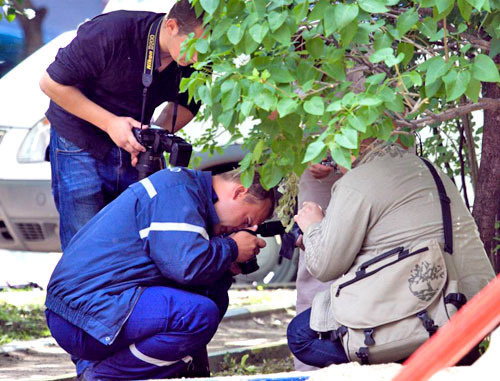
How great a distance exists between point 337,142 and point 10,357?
373cm

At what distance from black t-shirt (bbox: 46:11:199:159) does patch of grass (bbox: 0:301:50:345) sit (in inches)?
95.3

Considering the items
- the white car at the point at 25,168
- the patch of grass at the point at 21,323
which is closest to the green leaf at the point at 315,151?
the patch of grass at the point at 21,323

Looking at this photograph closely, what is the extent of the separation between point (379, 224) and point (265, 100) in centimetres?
94

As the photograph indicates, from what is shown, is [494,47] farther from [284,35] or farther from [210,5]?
[210,5]

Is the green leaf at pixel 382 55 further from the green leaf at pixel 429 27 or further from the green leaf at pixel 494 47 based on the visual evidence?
the green leaf at pixel 494 47

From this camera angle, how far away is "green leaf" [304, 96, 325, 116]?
96.0 inches

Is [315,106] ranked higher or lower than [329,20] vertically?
lower

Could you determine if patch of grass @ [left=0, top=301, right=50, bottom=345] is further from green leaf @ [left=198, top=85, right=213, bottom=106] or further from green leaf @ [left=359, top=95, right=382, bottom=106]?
green leaf @ [left=359, top=95, right=382, bottom=106]

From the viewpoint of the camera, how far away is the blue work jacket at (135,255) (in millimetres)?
3340

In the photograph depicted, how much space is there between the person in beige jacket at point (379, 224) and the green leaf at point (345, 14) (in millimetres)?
944

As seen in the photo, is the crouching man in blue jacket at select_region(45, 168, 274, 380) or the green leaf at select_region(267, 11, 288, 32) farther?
the crouching man in blue jacket at select_region(45, 168, 274, 380)

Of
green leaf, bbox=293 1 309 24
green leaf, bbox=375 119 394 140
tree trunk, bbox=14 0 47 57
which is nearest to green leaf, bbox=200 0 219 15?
green leaf, bbox=293 1 309 24

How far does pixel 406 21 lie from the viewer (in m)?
2.52

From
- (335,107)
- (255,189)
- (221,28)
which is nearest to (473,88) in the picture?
(335,107)
